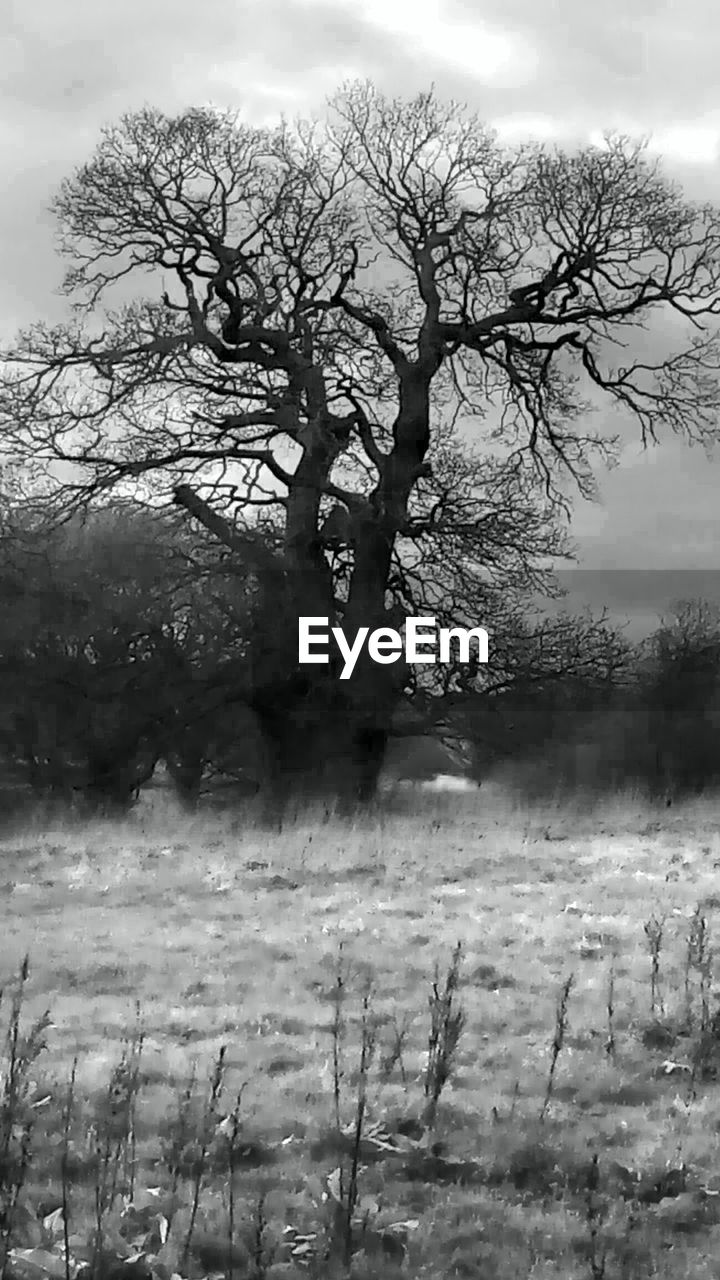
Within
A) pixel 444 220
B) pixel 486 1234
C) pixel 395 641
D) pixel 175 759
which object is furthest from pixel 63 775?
pixel 486 1234

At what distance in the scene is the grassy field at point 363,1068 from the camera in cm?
382

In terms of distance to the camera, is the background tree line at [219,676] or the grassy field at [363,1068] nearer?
the grassy field at [363,1068]

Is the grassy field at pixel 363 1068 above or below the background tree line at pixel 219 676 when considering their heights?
below

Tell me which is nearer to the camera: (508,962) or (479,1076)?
(479,1076)

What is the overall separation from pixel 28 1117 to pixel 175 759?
15.8 m

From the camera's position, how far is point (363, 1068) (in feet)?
13.1

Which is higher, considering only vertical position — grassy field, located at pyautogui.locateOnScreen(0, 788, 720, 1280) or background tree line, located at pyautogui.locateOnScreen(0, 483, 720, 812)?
background tree line, located at pyautogui.locateOnScreen(0, 483, 720, 812)

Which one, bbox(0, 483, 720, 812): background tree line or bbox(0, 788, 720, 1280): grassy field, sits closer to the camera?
bbox(0, 788, 720, 1280): grassy field

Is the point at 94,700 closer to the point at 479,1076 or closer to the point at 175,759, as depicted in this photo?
the point at 175,759

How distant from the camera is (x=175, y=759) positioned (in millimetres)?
20406

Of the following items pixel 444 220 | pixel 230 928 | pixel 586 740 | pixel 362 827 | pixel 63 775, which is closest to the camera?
pixel 230 928

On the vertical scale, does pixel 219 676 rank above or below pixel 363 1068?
above

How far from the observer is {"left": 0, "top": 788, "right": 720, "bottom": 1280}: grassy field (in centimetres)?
382

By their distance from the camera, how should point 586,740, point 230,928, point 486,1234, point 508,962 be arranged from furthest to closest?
point 586,740 < point 230,928 < point 508,962 < point 486,1234
